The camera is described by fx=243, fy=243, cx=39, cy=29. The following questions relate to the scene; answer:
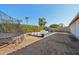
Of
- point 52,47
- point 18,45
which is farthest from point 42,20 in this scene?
point 18,45

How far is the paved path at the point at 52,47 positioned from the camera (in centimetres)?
739

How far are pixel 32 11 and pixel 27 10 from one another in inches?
6.7

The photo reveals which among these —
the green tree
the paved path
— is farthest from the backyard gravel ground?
the green tree

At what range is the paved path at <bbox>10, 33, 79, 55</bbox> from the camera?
7.39 metres

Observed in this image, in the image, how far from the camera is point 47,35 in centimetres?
789

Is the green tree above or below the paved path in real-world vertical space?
above

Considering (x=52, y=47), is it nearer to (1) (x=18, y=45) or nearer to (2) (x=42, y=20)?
(2) (x=42, y=20)

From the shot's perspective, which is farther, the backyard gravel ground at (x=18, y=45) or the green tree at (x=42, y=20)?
the green tree at (x=42, y=20)

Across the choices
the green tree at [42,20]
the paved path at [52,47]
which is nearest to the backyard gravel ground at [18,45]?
the paved path at [52,47]

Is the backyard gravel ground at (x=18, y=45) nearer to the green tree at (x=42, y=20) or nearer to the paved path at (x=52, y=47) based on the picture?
the paved path at (x=52, y=47)

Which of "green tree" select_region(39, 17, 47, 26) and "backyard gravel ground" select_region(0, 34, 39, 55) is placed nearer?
"backyard gravel ground" select_region(0, 34, 39, 55)

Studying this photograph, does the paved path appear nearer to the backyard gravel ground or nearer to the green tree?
the backyard gravel ground
